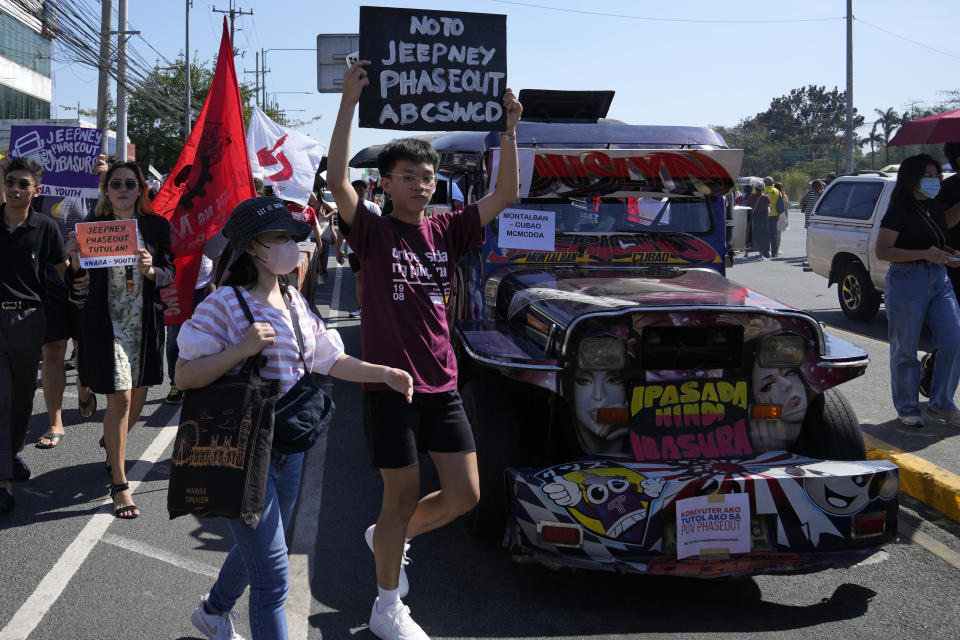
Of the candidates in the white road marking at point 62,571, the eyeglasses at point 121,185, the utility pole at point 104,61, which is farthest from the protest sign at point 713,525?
the utility pole at point 104,61

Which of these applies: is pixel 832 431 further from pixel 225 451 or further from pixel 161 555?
pixel 161 555

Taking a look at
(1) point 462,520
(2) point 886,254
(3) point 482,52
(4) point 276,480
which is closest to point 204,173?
(3) point 482,52

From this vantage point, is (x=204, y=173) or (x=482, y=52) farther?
(x=204, y=173)

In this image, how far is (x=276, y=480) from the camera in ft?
10.5

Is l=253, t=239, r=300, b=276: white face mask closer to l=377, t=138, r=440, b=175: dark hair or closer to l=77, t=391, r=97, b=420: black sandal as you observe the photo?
l=377, t=138, r=440, b=175: dark hair

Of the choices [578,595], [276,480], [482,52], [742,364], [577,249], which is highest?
[482,52]

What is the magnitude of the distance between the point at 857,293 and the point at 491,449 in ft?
31.5

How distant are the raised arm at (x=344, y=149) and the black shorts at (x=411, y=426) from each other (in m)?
0.75

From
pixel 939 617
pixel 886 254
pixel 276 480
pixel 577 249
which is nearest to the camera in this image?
pixel 276 480

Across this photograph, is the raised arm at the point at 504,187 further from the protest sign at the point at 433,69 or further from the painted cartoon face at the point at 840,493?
the painted cartoon face at the point at 840,493

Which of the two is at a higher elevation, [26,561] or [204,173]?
[204,173]

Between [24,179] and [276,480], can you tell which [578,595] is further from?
[24,179]

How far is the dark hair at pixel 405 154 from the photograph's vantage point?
3736mm

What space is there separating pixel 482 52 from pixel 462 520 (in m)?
2.45
